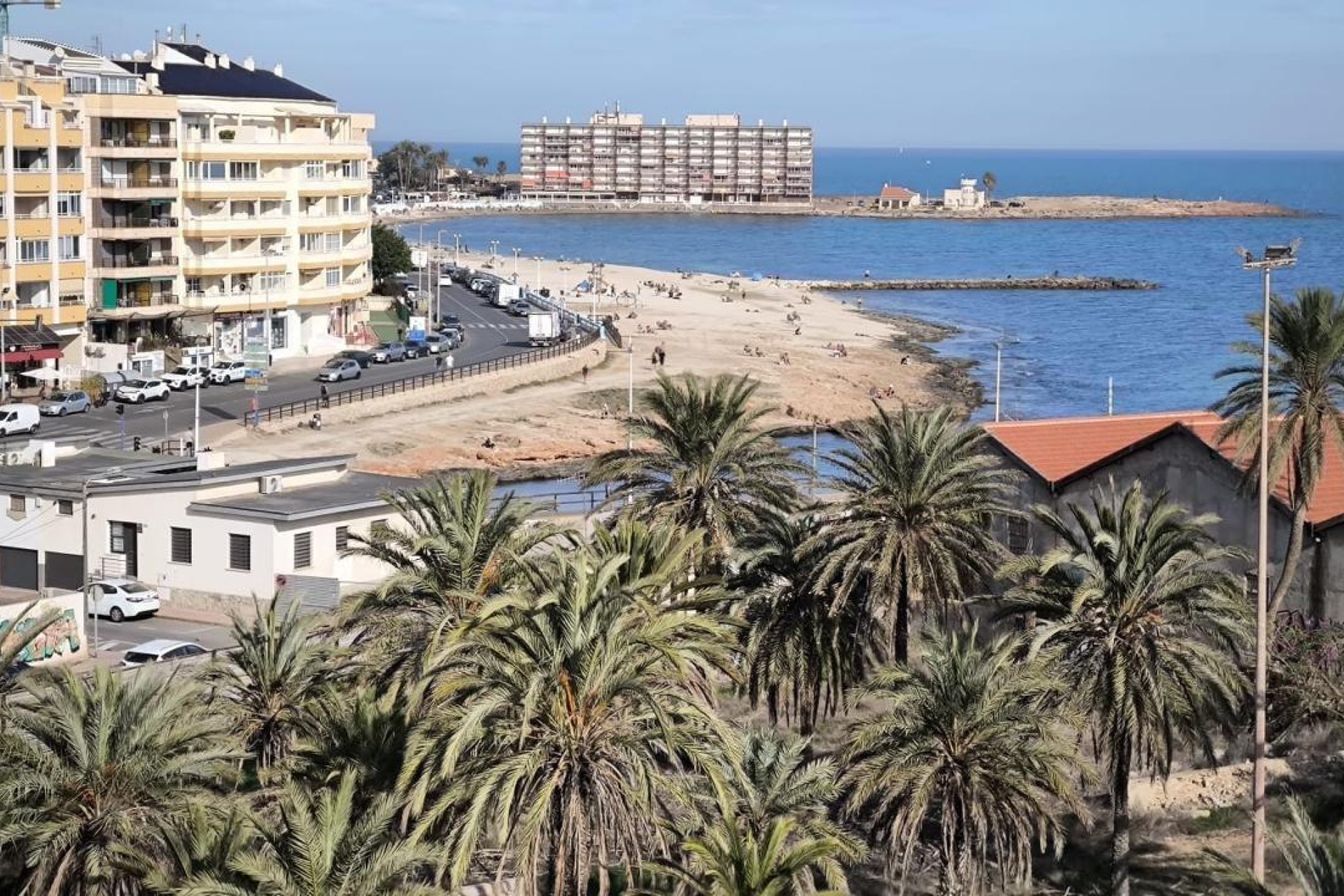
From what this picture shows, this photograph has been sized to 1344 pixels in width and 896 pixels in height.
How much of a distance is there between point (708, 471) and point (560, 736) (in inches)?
508

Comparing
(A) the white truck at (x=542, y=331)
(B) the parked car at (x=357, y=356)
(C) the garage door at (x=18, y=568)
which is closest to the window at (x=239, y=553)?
(C) the garage door at (x=18, y=568)

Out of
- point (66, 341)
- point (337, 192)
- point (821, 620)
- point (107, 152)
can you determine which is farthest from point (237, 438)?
point (821, 620)

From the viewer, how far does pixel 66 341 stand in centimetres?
7675

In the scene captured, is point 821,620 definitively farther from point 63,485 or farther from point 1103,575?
point 63,485

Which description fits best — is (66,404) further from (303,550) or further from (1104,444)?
(1104,444)

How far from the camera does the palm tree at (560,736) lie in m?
20.9

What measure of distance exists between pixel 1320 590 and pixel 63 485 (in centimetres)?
2824

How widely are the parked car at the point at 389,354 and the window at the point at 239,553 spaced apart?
145ft

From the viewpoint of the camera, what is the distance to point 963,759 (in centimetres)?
2317

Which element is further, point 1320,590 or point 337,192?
point 337,192

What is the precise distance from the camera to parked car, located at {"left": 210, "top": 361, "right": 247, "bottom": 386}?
7850 cm

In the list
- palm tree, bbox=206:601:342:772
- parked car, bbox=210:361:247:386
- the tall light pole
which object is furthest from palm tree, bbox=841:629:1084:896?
parked car, bbox=210:361:247:386

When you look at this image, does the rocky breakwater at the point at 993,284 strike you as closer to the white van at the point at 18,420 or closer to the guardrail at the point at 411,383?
the guardrail at the point at 411,383

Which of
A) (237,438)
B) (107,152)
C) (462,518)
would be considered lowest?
(237,438)
